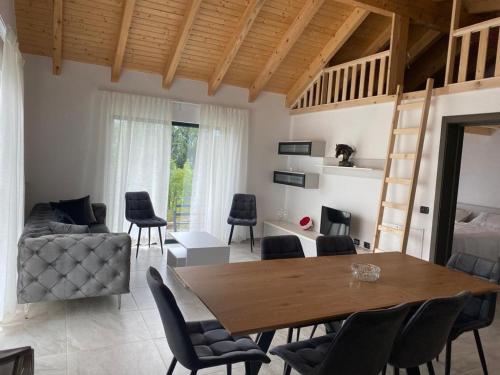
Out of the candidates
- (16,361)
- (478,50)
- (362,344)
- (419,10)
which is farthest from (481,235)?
Answer: (16,361)

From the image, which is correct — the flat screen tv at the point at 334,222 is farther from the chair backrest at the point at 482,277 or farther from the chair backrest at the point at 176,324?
the chair backrest at the point at 176,324

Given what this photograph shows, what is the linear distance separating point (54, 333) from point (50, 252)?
25.0 inches

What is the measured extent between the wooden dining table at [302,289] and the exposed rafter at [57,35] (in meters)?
3.59

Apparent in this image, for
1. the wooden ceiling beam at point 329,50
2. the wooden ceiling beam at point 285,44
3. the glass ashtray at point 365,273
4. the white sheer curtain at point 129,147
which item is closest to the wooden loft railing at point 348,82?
the wooden ceiling beam at point 329,50

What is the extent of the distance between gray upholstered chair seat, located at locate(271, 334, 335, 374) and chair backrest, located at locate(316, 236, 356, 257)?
1.03 metres

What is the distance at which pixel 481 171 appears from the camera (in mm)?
6520

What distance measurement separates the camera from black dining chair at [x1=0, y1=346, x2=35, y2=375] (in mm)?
1352

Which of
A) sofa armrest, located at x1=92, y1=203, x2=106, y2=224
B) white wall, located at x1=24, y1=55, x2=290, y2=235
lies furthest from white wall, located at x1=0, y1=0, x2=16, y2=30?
sofa armrest, located at x1=92, y1=203, x2=106, y2=224

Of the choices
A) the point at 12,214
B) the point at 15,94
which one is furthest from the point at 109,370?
the point at 15,94

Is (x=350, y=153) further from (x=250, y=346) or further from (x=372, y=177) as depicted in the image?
(x=250, y=346)

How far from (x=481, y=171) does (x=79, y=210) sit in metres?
6.40

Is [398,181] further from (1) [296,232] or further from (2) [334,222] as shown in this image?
(1) [296,232]

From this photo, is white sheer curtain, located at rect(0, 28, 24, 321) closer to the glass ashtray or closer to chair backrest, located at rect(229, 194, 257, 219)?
the glass ashtray

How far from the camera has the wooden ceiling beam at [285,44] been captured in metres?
4.62
